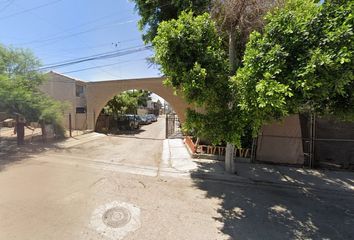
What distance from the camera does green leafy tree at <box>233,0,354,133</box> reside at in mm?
3629

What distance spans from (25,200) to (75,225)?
1.94 metres

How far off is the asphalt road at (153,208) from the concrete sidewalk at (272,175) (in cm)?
35

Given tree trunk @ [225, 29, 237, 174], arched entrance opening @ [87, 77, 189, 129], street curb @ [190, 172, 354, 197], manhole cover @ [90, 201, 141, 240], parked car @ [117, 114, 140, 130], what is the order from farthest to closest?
parked car @ [117, 114, 140, 130] < arched entrance opening @ [87, 77, 189, 129] < tree trunk @ [225, 29, 237, 174] < street curb @ [190, 172, 354, 197] < manhole cover @ [90, 201, 141, 240]

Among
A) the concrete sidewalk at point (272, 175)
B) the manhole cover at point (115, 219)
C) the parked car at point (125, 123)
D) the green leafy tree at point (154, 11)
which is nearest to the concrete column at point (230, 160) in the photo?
the concrete sidewalk at point (272, 175)

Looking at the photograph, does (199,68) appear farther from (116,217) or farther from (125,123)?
(125,123)

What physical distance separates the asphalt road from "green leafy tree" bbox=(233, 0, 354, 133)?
228 centimetres

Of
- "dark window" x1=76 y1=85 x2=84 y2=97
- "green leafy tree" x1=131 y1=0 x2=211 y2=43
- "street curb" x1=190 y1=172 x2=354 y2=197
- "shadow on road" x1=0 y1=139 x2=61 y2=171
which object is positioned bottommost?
"street curb" x1=190 y1=172 x2=354 y2=197

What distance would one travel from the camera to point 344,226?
4.35 metres

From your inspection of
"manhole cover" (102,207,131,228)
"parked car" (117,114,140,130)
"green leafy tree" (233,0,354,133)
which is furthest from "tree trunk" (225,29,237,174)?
"parked car" (117,114,140,130)

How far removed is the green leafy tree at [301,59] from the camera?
3629 mm

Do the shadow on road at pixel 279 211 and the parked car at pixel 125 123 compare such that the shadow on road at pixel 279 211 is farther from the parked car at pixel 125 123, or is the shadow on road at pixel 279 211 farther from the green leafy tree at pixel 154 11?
the parked car at pixel 125 123

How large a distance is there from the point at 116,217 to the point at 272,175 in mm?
5564

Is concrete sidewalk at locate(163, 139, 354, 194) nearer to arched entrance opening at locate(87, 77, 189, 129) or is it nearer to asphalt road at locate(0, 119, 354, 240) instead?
asphalt road at locate(0, 119, 354, 240)

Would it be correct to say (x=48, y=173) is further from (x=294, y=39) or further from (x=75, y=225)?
(x=294, y=39)
